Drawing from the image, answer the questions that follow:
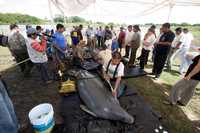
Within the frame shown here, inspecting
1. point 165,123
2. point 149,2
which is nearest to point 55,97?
point 165,123

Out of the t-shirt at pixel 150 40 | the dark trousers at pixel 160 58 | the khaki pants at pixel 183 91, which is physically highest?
the t-shirt at pixel 150 40

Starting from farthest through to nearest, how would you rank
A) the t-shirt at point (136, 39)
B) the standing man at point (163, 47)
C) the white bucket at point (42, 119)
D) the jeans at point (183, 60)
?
→ 1. the t-shirt at point (136, 39)
2. the jeans at point (183, 60)
3. the standing man at point (163, 47)
4. the white bucket at point (42, 119)

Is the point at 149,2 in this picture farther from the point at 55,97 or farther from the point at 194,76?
the point at 55,97

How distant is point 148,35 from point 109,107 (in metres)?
3.81

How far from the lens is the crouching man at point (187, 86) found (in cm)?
289

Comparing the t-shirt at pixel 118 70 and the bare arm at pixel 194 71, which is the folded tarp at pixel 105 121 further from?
the bare arm at pixel 194 71

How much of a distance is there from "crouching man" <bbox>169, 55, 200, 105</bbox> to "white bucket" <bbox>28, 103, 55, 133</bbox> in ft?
8.96

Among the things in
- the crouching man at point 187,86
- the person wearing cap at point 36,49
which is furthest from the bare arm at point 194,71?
the person wearing cap at point 36,49

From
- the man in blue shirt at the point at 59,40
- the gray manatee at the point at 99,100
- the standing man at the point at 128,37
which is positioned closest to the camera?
the gray manatee at the point at 99,100

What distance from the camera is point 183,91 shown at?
319cm

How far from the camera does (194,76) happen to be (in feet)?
9.66

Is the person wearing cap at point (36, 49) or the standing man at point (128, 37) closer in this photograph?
the person wearing cap at point (36, 49)

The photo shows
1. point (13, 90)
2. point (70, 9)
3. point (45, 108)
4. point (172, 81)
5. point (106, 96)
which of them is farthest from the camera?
point (70, 9)

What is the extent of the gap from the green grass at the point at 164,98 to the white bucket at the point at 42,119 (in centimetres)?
211
